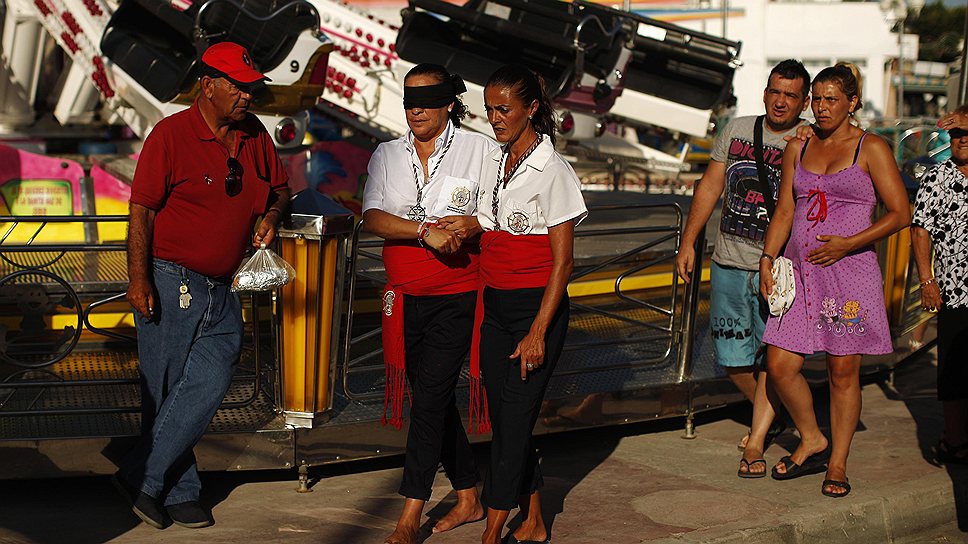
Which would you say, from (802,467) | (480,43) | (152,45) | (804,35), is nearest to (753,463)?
(802,467)

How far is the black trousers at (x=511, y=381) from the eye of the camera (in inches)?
172

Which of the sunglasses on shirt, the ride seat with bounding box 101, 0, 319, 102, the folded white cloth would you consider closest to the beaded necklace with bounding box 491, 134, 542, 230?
the sunglasses on shirt

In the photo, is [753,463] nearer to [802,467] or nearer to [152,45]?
[802,467]

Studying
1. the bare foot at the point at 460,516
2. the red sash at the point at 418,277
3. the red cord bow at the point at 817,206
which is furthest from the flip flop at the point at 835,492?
the red sash at the point at 418,277

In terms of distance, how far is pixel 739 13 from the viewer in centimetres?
3616

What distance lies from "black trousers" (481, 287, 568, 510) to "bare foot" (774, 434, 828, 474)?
1729 millimetres

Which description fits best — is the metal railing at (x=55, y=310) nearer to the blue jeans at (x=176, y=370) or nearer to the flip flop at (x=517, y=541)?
the blue jeans at (x=176, y=370)

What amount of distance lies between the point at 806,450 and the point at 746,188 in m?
1.29

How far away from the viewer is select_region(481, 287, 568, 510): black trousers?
4359 millimetres

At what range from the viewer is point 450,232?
4383 millimetres

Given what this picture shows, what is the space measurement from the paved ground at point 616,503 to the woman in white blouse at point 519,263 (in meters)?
0.58

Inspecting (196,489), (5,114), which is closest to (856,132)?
(196,489)

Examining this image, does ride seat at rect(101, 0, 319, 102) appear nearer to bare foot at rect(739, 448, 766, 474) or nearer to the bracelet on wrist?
the bracelet on wrist

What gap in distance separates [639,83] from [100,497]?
841 cm
